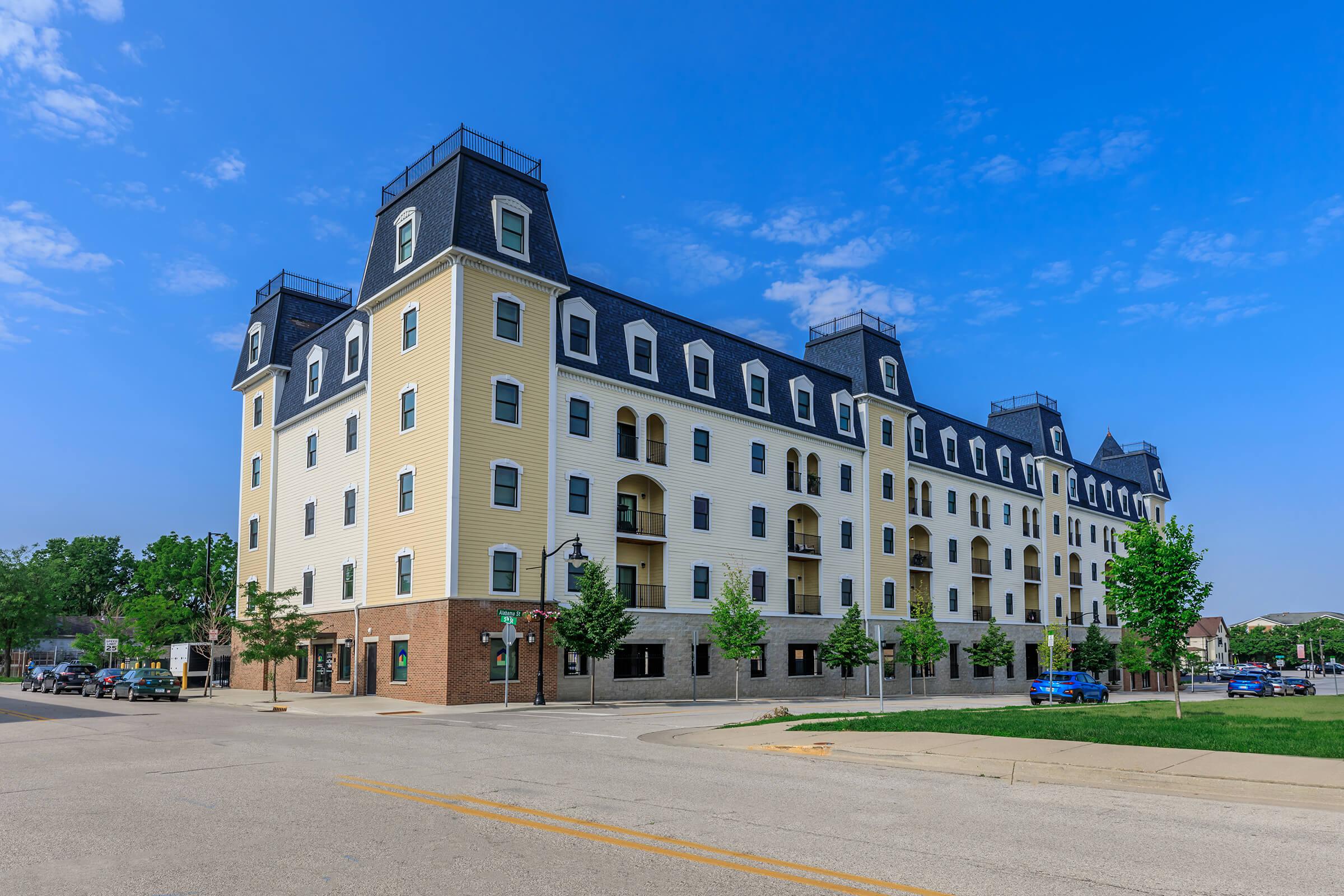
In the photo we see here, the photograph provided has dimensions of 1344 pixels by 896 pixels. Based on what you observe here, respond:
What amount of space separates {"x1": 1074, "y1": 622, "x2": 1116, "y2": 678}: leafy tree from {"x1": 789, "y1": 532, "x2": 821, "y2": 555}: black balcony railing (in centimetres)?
3156

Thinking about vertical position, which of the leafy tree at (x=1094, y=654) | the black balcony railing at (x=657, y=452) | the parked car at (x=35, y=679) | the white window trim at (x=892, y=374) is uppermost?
the white window trim at (x=892, y=374)

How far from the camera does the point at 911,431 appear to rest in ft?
199

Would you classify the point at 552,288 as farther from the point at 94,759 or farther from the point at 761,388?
the point at 94,759

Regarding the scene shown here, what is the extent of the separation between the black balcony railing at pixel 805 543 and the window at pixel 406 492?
67.5 ft

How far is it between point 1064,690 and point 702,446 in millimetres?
19832

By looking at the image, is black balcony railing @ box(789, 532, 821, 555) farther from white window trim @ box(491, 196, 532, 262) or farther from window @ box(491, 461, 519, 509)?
white window trim @ box(491, 196, 532, 262)

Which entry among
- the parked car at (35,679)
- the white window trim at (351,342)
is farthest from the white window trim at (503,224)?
the parked car at (35,679)

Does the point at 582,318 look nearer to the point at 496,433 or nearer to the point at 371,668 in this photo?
the point at 496,433

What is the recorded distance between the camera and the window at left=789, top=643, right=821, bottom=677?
5025 cm

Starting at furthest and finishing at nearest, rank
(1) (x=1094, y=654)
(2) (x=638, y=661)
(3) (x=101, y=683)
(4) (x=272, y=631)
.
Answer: (1) (x=1094, y=654), (2) (x=638, y=661), (3) (x=101, y=683), (4) (x=272, y=631)

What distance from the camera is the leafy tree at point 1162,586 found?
90.0 ft

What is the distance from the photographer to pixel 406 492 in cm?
3925

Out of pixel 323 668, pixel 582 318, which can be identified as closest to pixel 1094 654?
pixel 582 318

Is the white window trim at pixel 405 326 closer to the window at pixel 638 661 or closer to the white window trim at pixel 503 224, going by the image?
the white window trim at pixel 503 224
